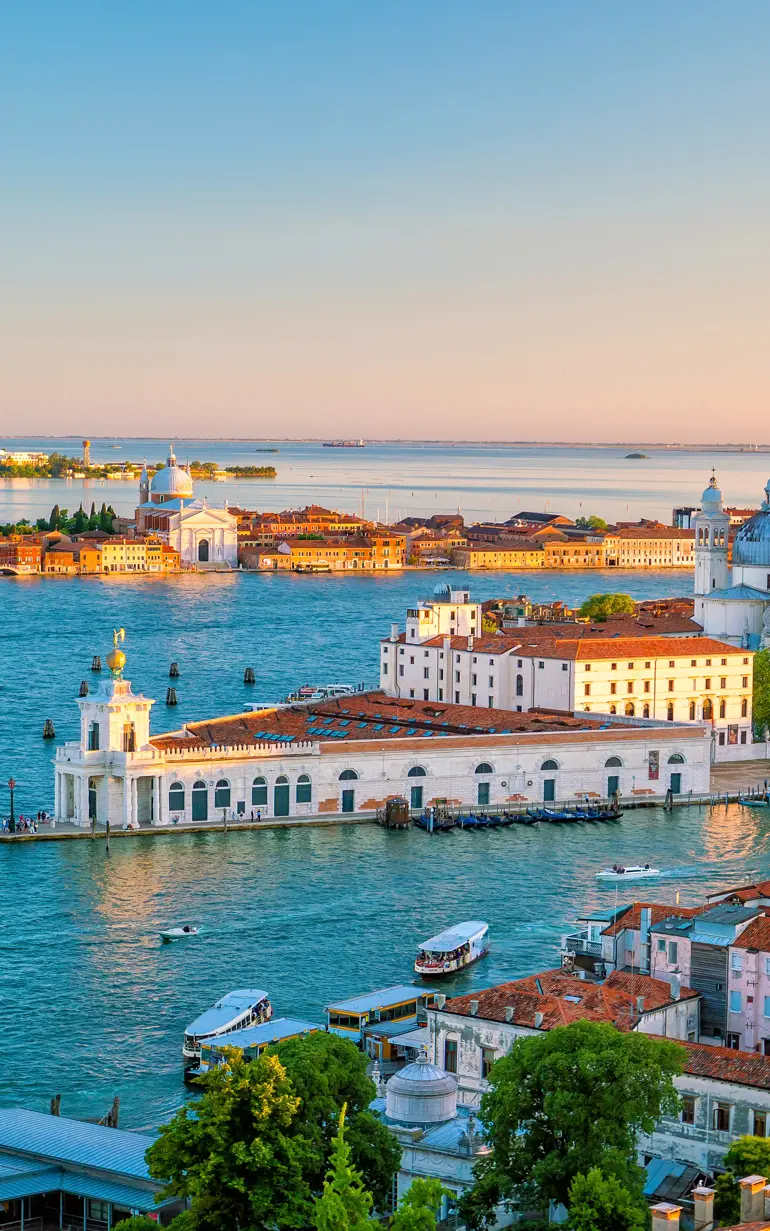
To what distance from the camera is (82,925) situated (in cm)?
3167

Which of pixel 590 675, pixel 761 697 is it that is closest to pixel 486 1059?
pixel 590 675

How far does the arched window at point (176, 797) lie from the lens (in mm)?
39219

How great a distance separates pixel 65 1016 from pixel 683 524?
13386 centimetres

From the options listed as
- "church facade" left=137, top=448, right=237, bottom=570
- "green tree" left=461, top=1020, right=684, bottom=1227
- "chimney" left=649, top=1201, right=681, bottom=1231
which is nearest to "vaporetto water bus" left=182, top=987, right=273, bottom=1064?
"green tree" left=461, top=1020, right=684, bottom=1227

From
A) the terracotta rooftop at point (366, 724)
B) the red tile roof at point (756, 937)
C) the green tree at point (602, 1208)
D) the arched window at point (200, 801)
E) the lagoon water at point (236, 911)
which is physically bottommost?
the lagoon water at point (236, 911)

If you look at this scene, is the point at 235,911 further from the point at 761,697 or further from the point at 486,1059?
the point at 761,697

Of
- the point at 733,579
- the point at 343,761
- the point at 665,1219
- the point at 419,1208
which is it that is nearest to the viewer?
the point at 419,1208

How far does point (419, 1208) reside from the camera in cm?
Result: 1562

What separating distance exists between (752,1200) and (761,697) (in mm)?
34226

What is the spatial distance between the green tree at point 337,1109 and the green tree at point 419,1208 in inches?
39.1

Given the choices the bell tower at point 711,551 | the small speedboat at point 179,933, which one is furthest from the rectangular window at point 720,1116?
the bell tower at point 711,551

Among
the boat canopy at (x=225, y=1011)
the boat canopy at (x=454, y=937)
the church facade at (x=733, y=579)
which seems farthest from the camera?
the church facade at (x=733, y=579)

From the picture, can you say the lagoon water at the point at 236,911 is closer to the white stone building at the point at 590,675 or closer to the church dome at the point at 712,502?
the white stone building at the point at 590,675

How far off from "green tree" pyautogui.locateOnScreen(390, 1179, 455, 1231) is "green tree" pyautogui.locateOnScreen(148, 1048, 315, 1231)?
1.14 m
